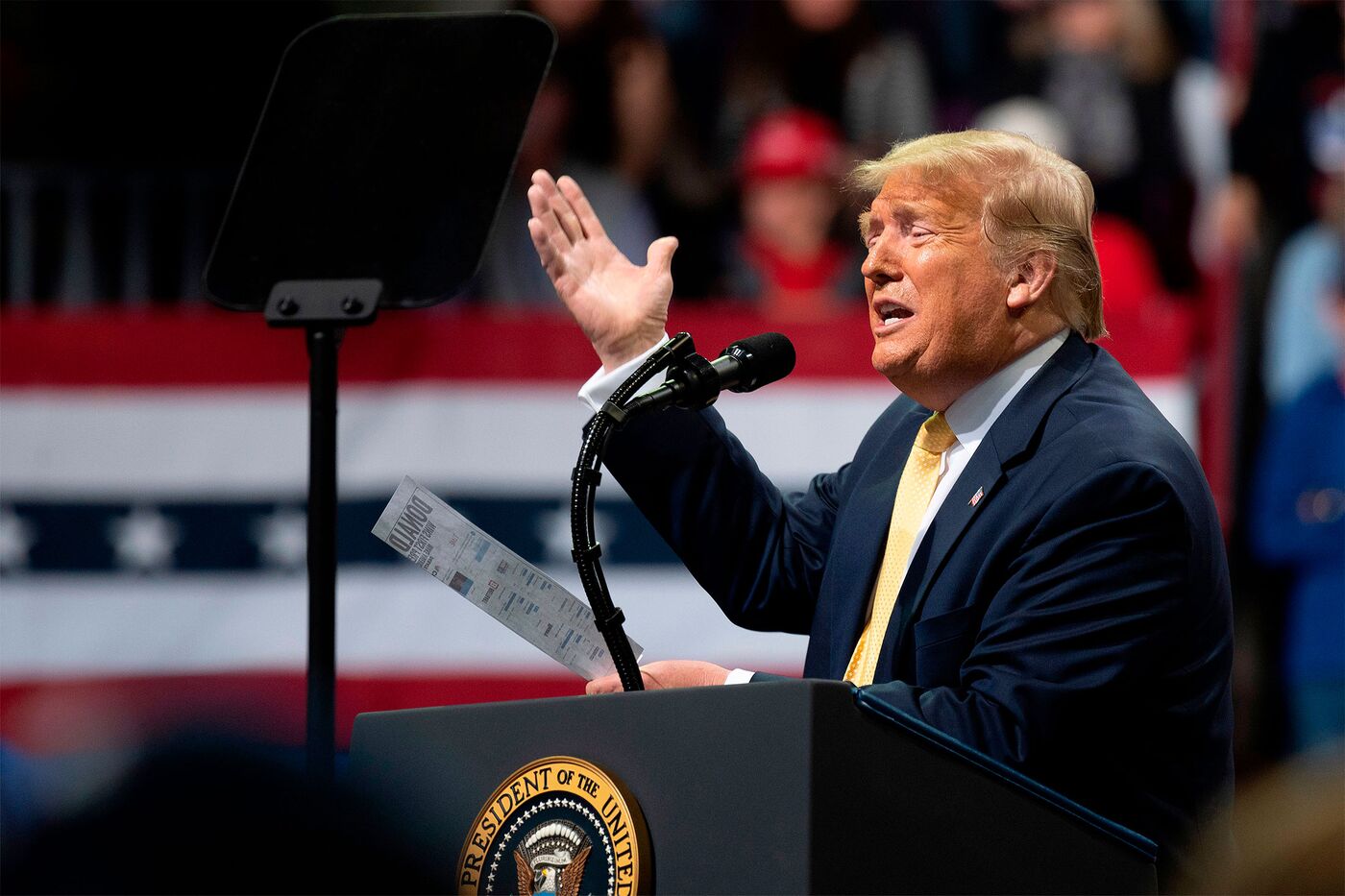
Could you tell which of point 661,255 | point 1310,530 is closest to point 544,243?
point 661,255

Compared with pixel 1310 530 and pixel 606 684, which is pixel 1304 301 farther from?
pixel 606 684

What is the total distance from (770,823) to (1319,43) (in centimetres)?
511

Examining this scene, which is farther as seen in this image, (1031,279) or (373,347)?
(373,347)

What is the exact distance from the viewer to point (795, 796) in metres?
1.60

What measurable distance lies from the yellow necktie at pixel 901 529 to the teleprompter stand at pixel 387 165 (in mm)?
711

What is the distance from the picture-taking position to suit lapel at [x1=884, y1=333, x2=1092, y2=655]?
2.45 meters

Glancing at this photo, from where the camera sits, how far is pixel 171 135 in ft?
22.4

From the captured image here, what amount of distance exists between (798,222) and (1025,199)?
3.26m

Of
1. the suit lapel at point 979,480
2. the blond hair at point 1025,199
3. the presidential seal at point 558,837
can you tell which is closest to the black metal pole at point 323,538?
the presidential seal at point 558,837

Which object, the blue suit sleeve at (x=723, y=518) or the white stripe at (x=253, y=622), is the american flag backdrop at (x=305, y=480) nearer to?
the white stripe at (x=253, y=622)

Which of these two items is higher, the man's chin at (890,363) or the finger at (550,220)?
the finger at (550,220)

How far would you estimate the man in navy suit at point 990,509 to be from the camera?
2.22 m

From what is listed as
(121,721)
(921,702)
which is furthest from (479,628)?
(121,721)

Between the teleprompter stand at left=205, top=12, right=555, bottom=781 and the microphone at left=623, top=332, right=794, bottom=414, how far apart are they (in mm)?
512
